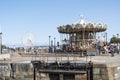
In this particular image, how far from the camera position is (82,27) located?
36562mm

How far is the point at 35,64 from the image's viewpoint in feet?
71.4

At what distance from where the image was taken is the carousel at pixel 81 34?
36.6m

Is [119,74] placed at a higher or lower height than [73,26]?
lower

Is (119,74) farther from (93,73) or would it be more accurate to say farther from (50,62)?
(50,62)

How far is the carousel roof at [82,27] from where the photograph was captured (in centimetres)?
3663

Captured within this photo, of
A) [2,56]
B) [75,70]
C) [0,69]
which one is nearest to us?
[75,70]

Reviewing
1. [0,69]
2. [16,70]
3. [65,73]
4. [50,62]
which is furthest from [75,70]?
[0,69]

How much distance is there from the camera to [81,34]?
37.9 m

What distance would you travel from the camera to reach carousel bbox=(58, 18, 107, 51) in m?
36.6

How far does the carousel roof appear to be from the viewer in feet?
120

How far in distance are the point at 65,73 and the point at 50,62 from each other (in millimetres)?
1545

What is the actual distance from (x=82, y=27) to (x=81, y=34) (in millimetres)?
1580

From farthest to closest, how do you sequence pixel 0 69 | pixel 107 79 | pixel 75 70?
1. pixel 0 69
2. pixel 75 70
3. pixel 107 79

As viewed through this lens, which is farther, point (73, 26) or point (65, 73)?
point (73, 26)
